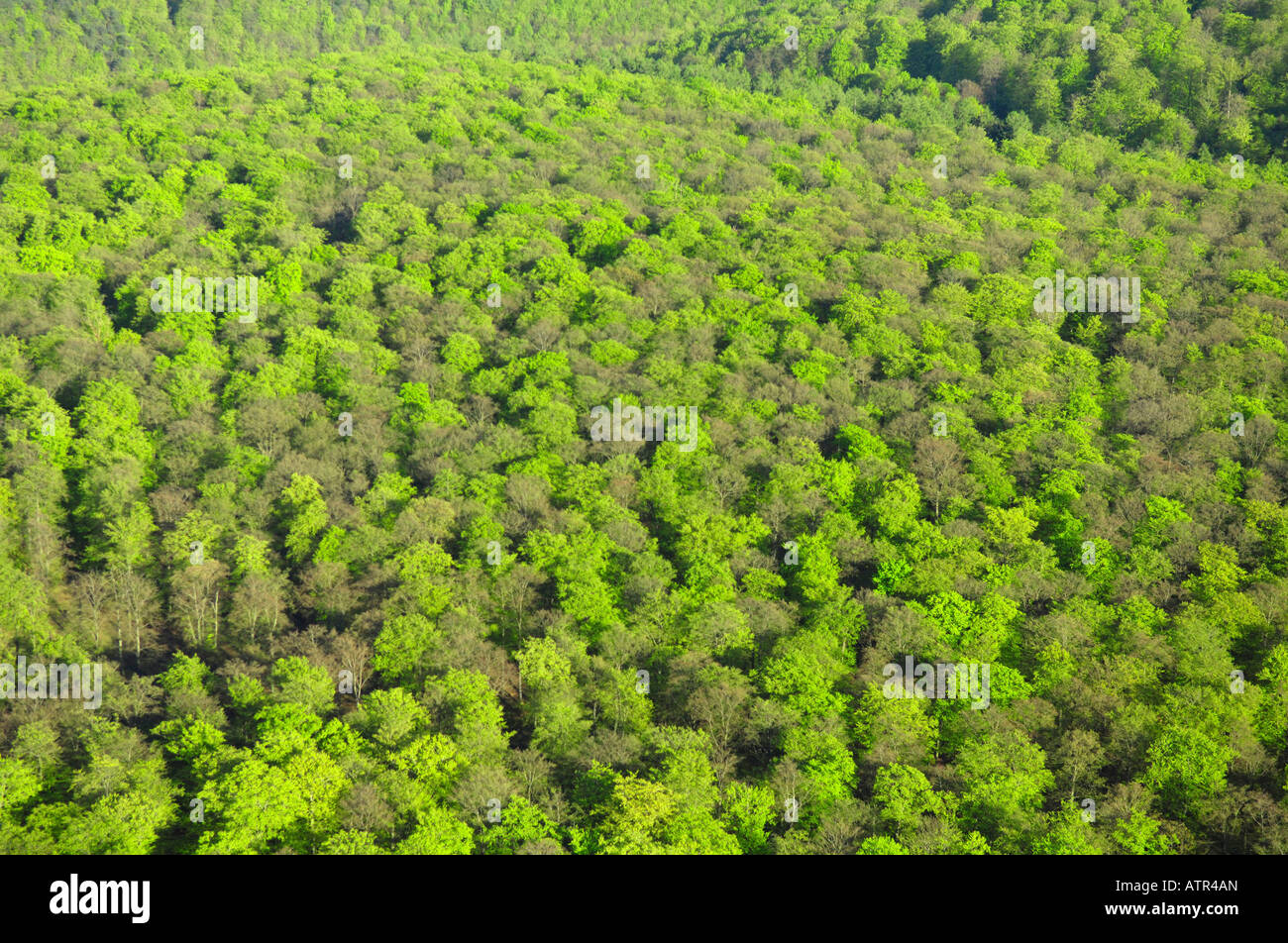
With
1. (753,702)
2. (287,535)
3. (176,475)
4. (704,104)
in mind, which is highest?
(704,104)

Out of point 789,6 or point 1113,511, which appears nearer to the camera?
point 1113,511

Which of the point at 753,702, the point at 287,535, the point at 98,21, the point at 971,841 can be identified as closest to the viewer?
the point at 971,841

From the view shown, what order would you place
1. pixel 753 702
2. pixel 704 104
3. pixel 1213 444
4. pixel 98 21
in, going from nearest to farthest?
pixel 753 702, pixel 1213 444, pixel 704 104, pixel 98 21

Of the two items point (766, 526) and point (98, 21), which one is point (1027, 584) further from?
point (98, 21)

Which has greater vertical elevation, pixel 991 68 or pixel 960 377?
pixel 991 68

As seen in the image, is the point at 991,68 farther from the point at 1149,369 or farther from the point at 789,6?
the point at 1149,369

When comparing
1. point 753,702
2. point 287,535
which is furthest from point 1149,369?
point 287,535
